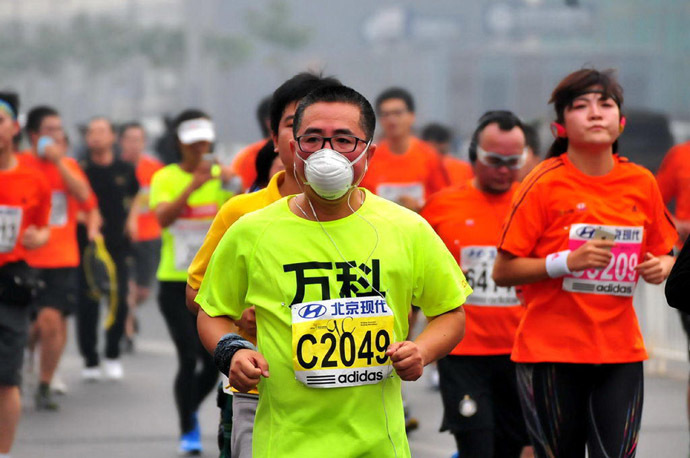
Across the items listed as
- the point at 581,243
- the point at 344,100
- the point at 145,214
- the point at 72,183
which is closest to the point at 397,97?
the point at 72,183

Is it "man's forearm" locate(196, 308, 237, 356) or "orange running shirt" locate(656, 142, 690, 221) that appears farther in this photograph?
"orange running shirt" locate(656, 142, 690, 221)

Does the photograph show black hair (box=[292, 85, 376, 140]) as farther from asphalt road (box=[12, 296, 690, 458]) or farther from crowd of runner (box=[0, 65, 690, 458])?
asphalt road (box=[12, 296, 690, 458])

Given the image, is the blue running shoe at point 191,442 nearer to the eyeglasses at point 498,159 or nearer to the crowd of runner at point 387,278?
the crowd of runner at point 387,278

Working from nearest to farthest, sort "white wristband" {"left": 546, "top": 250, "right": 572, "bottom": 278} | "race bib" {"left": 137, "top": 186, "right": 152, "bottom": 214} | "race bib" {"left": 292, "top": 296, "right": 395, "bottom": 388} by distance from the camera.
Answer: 1. "race bib" {"left": 292, "top": 296, "right": 395, "bottom": 388}
2. "white wristband" {"left": 546, "top": 250, "right": 572, "bottom": 278}
3. "race bib" {"left": 137, "top": 186, "right": 152, "bottom": 214}

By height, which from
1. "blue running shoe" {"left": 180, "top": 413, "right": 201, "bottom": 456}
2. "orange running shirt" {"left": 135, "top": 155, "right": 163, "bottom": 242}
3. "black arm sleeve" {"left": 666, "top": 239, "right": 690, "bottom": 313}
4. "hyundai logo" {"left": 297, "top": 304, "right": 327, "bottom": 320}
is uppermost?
"black arm sleeve" {"left": 666, "top": 239, "right": 690, "bottom": 313}

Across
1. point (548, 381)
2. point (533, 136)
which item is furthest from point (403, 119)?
point (548, 381)

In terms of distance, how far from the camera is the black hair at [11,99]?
7590mm

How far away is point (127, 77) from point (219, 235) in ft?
177

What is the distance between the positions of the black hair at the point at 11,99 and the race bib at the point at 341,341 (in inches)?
164

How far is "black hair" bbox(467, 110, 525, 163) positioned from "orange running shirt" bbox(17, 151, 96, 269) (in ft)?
14.7

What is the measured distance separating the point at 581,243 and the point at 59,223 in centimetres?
598

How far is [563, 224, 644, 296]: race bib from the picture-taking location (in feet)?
17.7

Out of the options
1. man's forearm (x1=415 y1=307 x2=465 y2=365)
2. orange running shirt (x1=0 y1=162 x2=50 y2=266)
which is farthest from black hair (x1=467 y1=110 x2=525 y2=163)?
man's forearm (x1=415 y1=307 x2=465 y2=365)

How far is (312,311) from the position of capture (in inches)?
153
